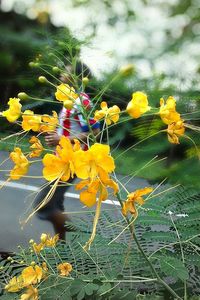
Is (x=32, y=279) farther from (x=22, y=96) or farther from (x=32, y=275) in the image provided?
(x=22, y=96)

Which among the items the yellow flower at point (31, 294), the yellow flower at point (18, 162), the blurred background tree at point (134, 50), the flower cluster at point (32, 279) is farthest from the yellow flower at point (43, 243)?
the blurred background tree at point (134, 50)

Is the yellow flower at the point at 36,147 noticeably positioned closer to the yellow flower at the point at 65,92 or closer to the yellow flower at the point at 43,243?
the yellow flower at the point at 65,92

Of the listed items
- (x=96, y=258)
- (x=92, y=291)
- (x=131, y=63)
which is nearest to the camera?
(x=131, y=63)

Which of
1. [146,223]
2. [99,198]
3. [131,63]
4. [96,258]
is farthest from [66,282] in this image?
[131,63]

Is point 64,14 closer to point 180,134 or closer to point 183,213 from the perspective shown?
point 180,134

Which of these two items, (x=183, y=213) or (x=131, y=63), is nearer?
(x=131, y=63)

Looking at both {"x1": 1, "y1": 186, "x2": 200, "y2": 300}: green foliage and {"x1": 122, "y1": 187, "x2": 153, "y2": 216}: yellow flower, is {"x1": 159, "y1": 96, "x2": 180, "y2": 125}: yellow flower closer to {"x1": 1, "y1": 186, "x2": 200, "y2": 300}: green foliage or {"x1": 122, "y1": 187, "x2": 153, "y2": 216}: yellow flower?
{"x1": 122, "y1": 187, "x2": 153, "y2": 216}: yellow flower

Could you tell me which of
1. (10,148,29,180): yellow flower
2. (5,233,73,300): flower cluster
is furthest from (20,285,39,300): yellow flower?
(10,148,29,180): yellow flower
